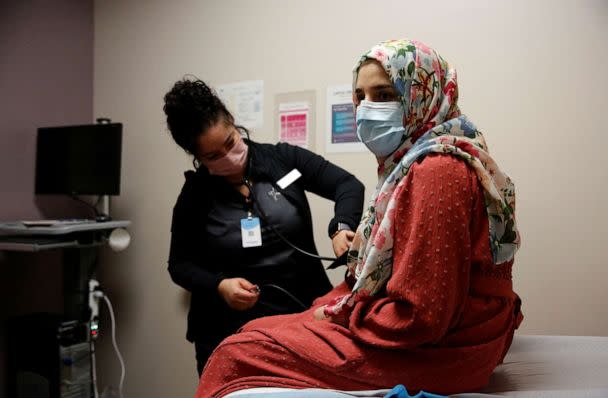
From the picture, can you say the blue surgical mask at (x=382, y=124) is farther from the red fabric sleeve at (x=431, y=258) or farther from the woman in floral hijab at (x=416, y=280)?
the red fabric sleeve at (x=431, y=258)

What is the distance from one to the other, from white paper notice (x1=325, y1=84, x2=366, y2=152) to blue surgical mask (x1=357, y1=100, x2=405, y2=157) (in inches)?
40.3

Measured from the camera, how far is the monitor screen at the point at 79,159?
7.64ft

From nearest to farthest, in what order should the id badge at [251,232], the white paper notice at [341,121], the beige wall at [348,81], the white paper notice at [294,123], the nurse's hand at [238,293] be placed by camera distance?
the nurse's hand at [238,293]
the id badge at [251,232]
the beige wall at [348,81]
the white paper notice at [341,121]
the white paper notice at [294,123]

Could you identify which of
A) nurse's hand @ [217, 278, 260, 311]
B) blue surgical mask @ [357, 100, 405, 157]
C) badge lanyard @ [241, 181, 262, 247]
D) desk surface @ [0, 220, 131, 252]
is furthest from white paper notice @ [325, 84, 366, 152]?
desk surface @ [0, 220, 131, 252]

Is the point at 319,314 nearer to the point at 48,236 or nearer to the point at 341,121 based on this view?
the point at 341,121

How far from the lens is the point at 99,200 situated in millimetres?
2639

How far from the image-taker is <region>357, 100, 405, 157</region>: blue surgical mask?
3.32 feet

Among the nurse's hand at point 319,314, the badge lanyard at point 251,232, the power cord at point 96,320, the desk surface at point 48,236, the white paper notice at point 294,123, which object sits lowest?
the power cord at point 96,320

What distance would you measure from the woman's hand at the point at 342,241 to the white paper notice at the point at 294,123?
926mm

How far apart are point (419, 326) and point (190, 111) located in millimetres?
993

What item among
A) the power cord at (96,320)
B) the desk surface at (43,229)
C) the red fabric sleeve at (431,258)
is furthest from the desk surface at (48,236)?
the red fabric sleeve at (431,258)

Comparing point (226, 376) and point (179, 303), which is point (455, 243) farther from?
point (179, 303)

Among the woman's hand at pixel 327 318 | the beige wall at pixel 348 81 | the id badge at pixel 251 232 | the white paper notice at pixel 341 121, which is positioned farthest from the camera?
the white paper notice at pixel 341 121

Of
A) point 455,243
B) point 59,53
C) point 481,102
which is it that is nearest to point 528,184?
point 481,102
